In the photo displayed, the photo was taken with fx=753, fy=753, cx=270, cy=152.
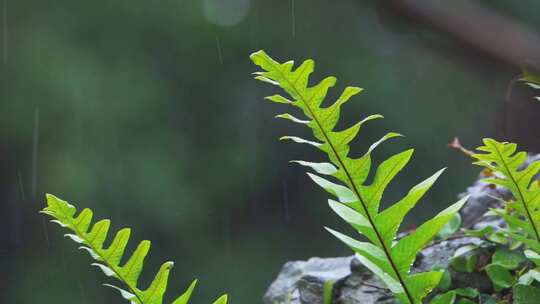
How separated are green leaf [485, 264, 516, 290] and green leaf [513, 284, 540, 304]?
0.22 meters

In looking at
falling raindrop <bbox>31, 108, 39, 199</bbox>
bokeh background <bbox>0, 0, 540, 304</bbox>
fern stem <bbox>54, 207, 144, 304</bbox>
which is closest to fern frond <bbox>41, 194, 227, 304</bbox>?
Answer: fern stem <bbox>54, 207, 144, 304</bbox>

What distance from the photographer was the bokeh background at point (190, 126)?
21.6 feet

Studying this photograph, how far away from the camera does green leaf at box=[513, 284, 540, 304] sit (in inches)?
30.5

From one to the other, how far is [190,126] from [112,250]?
6.44m

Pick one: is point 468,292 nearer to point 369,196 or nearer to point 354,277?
point 354,277

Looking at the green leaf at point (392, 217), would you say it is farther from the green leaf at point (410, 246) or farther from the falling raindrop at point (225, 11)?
the falling raindrop at point (225, 11)

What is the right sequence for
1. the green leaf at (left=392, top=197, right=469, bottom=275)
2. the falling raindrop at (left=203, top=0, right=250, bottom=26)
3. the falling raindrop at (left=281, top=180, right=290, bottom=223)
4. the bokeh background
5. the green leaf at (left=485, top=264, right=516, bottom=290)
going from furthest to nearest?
the falling raindrop at (left=281, top=180, right=290, bottom=223), the falling raindrop at (left=203, top=0, right=250, bottom=26), the bokeh background, the green leaf at (left=485, top=264, right=516, bottom=290), the green leaf at (left=392, top=197, right=469, bottom=275)

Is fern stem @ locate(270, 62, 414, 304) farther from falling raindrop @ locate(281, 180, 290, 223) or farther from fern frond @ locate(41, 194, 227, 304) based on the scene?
falling raindrop @ locate(281, 180, 290, 223)

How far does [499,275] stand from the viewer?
100 cm

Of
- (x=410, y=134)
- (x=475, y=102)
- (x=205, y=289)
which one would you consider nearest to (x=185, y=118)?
(x=205, y=289)

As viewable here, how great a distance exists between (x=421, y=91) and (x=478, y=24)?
5.70 meters

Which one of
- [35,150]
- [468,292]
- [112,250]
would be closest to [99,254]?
[112,250]

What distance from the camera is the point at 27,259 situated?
22.6ft

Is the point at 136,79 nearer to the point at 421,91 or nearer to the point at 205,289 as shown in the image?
the point at 205,289
